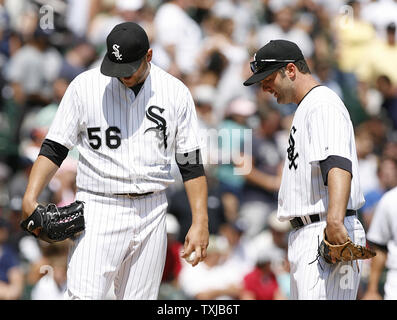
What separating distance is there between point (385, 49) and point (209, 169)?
376 cm

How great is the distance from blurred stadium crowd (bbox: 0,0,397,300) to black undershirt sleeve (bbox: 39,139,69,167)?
94.8 inches

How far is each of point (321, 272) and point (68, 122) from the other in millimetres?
1725

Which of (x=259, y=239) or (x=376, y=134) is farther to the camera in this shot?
(x=376, y=134)

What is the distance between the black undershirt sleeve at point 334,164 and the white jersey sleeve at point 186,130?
889 millimetres

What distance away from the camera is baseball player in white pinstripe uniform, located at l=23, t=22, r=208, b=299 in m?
4.90

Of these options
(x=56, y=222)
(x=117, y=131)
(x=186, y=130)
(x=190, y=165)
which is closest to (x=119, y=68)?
(x=117, y=131)

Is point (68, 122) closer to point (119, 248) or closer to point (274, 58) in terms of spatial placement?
point (119, 248)

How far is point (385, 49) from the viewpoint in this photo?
38.1ft

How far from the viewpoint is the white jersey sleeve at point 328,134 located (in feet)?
15.1

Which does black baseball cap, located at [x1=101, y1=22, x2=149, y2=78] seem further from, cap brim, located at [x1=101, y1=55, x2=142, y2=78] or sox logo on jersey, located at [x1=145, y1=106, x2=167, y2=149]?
sox logo on jersey, located at [x1=145, y1=106, x2=167, y2=149]

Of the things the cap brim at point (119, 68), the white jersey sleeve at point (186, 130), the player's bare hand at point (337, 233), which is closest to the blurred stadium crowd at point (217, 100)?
the white jersey sleeve at point (186, 130)

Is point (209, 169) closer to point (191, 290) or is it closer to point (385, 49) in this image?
point (191, 290)
